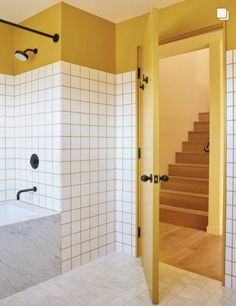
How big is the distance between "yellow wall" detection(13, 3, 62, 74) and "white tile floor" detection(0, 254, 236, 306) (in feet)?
6.01

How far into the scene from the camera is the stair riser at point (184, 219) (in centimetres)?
372

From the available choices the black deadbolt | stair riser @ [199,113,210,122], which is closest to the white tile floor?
the black deadbolt

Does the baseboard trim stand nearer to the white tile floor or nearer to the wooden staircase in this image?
the wooden staircase

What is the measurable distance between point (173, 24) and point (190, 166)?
271 cm

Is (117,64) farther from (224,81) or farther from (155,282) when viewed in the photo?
(155,282)

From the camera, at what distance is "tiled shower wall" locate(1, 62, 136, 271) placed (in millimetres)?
2457

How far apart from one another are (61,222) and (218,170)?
82.3 inches

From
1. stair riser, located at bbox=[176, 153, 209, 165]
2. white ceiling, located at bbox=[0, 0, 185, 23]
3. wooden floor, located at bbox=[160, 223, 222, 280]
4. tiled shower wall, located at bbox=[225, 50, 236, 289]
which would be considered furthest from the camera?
stair riser, located at bbox=[176, 153, 209, 165]

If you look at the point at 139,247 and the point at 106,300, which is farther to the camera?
the point at 139,247

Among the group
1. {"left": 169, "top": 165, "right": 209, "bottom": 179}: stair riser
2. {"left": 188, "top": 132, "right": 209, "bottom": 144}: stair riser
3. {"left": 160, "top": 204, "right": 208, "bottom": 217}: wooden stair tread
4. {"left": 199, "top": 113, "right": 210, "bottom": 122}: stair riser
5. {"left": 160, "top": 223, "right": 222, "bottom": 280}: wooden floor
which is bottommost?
{"left": 160, "top": 223, "right": 222, "bottom": 280}: wooden floor

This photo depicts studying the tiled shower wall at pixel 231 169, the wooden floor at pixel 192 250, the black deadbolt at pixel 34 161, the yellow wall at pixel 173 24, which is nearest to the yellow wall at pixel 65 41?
the yellow wall at pixel 173 24

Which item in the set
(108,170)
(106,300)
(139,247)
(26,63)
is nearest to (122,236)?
(139,247)

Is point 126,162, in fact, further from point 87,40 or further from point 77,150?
point 87,40

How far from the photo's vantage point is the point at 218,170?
11.7 ft
